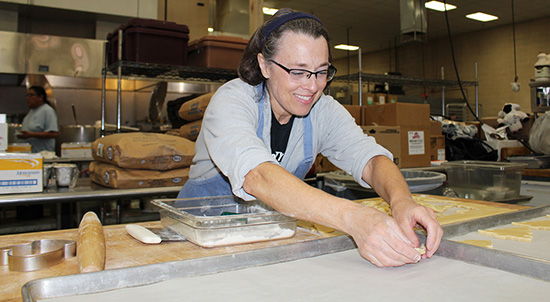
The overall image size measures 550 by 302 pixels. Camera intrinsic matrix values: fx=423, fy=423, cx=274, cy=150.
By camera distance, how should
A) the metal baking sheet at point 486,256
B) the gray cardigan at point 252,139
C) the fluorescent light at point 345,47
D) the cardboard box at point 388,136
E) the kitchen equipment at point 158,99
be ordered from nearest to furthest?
the metal baking sheet at point 486,256 → the gray cardigan at point 252,139 → the cardboard box at point 388,136 → the kitchen equipment at point 158,99 → the fluorescent light at point 345,47

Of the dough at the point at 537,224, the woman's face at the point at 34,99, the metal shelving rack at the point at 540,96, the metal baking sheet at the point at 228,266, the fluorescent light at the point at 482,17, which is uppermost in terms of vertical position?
the fluorescent light at the point at 482,17

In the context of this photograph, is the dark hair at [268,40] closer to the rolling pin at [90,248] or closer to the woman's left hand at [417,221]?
the woman's left hand at [417,221]

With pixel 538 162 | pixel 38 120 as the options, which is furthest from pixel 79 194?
pixel 38 120

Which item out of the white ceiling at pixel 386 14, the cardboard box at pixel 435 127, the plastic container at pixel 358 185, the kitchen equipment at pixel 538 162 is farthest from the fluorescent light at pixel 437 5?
the plastic container at pixel 358 185

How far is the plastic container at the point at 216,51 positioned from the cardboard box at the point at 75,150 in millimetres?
1569

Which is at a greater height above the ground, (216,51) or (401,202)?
(216,51)

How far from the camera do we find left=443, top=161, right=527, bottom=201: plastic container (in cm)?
220

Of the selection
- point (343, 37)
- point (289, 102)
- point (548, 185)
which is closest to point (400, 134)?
point (548, 185)

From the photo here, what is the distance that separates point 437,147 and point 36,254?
2824 millimetres

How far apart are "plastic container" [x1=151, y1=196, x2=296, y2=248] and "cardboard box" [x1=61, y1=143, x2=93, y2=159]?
10.6ft

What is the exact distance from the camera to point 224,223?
0.93 meters

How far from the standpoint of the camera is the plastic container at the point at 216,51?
2.99 m

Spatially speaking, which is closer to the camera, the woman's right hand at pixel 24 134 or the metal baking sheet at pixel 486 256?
the metal baking sheet at pixel 486 256

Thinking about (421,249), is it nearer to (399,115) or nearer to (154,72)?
(399,115)
